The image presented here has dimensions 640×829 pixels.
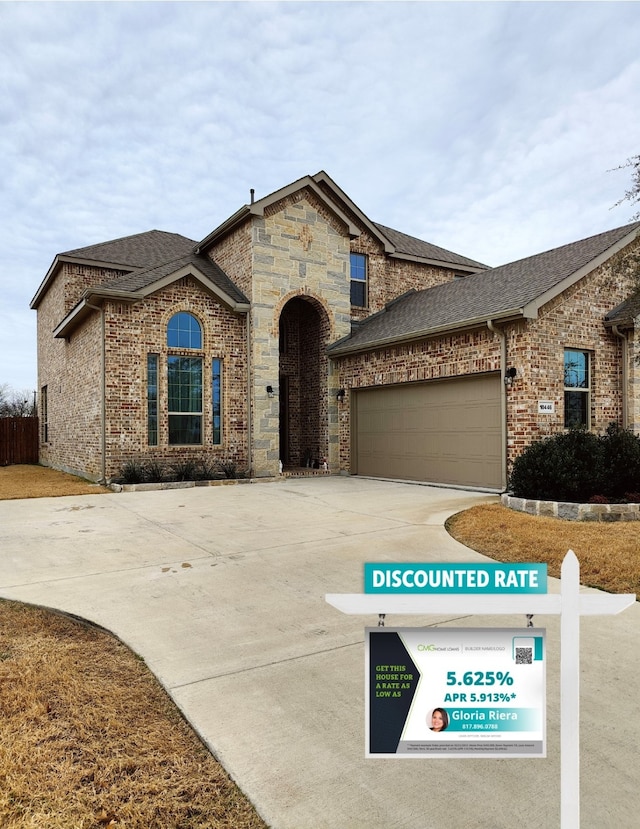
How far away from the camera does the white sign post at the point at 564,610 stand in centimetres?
141

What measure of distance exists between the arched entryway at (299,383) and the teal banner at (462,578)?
15435 mm

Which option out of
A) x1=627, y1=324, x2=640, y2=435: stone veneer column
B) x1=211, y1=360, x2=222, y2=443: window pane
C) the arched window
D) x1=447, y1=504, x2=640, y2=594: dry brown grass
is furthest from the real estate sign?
x1=211, y1=360, x2=222, y2=443: window pane

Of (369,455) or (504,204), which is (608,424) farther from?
(504,204)

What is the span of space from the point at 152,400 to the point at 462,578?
13474mm

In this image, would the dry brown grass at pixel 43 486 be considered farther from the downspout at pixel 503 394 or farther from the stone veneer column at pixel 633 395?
the stone veneer column at pixel 633 395

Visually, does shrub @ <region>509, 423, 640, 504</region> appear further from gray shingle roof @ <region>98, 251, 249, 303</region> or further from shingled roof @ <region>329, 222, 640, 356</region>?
gray shingle roof @ <region>98, 251, 249, 303</region>

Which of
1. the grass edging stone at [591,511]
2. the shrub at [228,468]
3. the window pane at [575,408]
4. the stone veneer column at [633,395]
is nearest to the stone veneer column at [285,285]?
the shrub at [228,468]

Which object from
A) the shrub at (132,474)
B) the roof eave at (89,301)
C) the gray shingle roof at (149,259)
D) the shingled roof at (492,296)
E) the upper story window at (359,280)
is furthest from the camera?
the upper story window at (359,280)

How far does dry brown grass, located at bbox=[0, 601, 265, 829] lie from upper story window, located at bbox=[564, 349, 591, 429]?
1050 cm

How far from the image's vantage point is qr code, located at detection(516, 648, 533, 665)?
1.50 m

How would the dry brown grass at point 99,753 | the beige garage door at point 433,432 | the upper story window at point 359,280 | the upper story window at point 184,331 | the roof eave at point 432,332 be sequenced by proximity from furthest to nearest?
the upper story window at point 359,280 → the upper story window at point 184,331 → the beige garage door at point 433,432 → the roof eave at point 432,332 → the dry brown grass at point 99,753

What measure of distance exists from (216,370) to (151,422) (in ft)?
7.64

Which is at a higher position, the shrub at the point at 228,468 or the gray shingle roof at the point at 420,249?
the gray shingle roof at the point at 420,249

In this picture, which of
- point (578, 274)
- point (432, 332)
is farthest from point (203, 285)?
point (578, 274)
